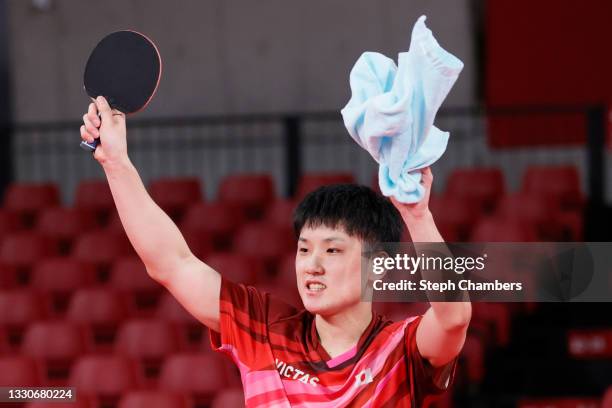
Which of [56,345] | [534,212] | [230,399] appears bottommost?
[230,399]

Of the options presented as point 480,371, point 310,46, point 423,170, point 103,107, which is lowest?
point 480,371

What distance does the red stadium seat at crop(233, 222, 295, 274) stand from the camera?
7082mm

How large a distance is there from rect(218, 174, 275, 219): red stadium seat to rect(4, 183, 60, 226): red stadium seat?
1141 mm

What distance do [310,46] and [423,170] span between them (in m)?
7.22

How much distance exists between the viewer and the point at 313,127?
9320 millimetres

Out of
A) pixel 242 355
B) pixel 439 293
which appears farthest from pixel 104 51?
pixel 439 293

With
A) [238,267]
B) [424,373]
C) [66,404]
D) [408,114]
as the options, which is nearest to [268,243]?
[238,267]

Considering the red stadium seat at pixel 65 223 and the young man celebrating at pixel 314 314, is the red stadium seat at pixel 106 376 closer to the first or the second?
the red stadium seat at pixel 65 223

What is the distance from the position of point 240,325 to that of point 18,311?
4273 mm

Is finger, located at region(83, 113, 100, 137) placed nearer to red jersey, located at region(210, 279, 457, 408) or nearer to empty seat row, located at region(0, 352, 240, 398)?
red jersey, located at region(210, 279, 457, 408)

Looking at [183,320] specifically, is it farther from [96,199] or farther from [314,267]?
[314,267]

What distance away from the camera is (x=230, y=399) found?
501cm

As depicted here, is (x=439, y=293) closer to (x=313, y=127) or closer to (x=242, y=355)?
(x=242, y=355)

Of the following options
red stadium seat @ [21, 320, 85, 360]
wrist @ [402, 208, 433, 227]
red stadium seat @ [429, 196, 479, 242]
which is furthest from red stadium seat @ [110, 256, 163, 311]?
wrist @ [402, 208, 433, 227]
